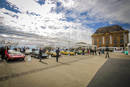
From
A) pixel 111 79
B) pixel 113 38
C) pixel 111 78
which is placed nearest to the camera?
pixel 111 79

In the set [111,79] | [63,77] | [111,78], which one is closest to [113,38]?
[111,78]

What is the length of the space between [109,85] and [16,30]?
13948 millimetres

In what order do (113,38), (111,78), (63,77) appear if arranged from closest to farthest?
(111,78) < (63,77) < (113,38)

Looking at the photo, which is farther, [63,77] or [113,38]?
[113,38]

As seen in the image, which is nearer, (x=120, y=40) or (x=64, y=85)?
(x=64, y=85)

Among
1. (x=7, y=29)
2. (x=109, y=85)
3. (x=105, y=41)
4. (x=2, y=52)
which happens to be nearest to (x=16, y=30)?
(x=7, y=29)

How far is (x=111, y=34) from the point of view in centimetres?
5409

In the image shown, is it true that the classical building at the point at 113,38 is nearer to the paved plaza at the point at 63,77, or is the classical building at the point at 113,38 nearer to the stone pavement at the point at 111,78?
the stone pavement at the point at 111,78

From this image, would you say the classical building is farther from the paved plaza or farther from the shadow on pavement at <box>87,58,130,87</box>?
the paved plaza

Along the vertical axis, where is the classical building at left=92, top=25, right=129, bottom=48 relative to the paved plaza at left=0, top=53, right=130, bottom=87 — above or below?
above

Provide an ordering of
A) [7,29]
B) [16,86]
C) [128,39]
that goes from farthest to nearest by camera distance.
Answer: [128,39] → [7,29] → [16,86]

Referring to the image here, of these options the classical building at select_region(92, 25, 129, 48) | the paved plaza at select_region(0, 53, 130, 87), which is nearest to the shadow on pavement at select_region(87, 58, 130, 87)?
the paved plaza at select_region(0, 53, 130, 87)

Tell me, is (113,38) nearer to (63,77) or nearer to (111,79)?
(111,79)

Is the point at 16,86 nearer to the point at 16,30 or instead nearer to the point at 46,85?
the point at 46,85
